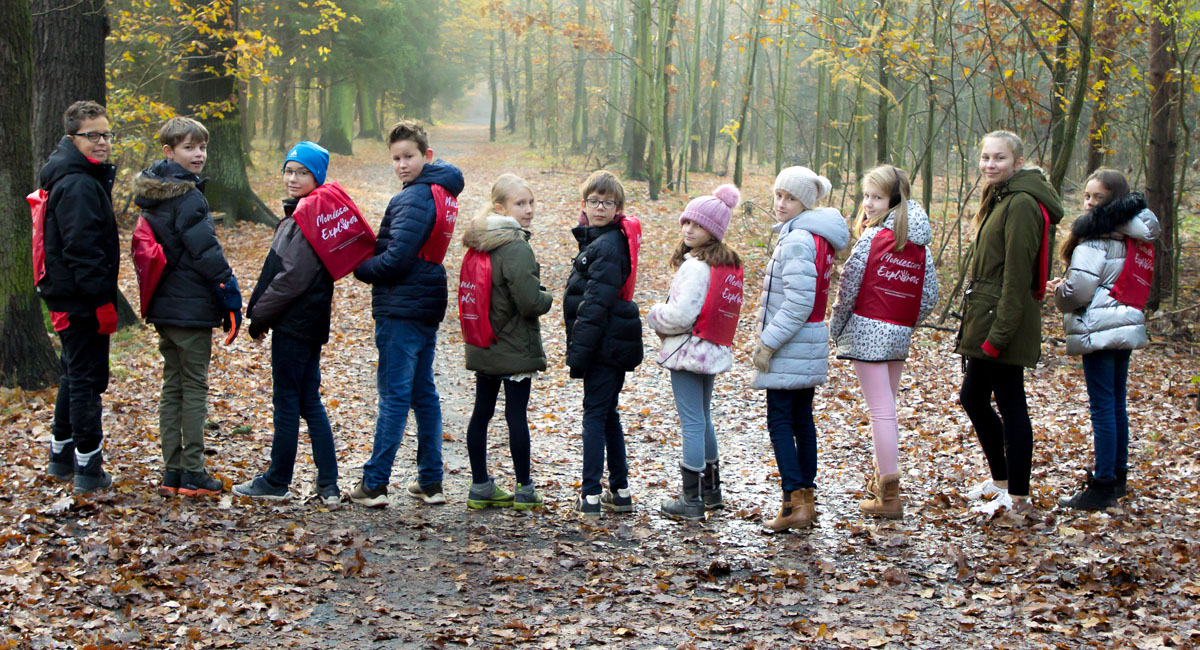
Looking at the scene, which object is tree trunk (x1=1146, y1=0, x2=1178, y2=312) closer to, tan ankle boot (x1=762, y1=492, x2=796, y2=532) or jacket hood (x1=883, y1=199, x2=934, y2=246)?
jacket hood (x1=883, y1=199, x2=934, y2=246)

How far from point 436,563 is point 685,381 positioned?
1.80m

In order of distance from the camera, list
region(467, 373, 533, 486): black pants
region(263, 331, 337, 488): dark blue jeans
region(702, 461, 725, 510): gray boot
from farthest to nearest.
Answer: region(702, 461, 725, 510): gray boot → region(467, 373, 533, 486): black pants → region(263, 331, 337, 488): dark blue jeans

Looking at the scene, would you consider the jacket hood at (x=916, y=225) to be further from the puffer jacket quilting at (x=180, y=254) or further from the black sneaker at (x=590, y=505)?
the puffer jacket quilting at (x=180, y=254)

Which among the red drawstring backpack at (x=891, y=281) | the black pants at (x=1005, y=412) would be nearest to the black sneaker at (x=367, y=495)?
the red drawstring backpack at (x=891, y=281)

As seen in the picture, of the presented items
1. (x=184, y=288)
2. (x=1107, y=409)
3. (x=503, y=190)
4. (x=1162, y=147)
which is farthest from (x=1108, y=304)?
(x=1162, y=147)

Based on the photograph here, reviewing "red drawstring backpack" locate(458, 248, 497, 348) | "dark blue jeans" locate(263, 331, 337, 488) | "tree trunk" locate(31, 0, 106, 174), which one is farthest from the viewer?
"tree trunk" locate(31, 0, 106, 174)

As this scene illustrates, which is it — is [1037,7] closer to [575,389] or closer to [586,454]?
[575,389]

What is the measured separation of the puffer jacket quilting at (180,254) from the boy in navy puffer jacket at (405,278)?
0.82 m

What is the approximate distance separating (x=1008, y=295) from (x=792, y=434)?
1400 mm

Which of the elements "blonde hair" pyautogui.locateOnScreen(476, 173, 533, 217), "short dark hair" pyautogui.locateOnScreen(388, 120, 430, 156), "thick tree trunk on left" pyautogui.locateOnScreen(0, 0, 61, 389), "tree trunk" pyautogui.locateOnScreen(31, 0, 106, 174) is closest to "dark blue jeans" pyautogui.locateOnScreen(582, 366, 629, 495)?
"blonde hair" pyautogui.locateOnScreen(476, 173, 533, 217)

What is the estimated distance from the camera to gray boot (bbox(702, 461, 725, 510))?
18.7ft

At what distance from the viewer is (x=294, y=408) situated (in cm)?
529

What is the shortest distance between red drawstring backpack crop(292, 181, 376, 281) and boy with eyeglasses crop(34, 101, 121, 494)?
3.50ft

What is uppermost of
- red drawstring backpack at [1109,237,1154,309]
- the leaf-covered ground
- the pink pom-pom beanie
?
the pink pom-pom beanie
